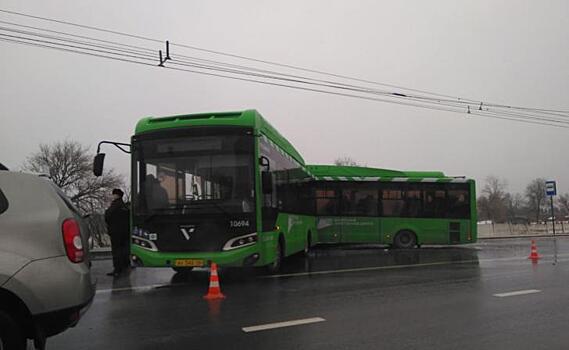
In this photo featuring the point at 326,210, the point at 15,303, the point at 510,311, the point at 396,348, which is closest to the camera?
the point at 15,303

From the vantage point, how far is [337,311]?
7.22 meters

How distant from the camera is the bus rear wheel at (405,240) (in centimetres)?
2034

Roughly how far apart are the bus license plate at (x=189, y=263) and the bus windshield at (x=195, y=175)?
3.05ft

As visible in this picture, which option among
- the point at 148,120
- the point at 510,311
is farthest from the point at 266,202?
the point at 510,311

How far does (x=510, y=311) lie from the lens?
7.13 metres

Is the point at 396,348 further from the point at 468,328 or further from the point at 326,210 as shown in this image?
the point at 326,210

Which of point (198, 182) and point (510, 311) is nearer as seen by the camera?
point (510, 311)

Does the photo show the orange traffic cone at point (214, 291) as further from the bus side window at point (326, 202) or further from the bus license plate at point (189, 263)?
the bus side window at point (326, 202)

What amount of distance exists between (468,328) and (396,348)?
137 cm

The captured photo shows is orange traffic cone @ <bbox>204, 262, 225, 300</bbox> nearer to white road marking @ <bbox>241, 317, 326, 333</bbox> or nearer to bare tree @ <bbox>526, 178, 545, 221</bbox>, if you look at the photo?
white road marking @ <bbox>241, 317, 326, 333</bbox>

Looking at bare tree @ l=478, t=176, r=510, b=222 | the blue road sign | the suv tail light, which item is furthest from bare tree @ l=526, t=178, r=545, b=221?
the suv tail light

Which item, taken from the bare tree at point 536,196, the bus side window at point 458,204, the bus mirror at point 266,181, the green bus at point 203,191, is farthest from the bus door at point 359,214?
the bare tree at point 536,196

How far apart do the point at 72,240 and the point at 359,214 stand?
16.8 metres

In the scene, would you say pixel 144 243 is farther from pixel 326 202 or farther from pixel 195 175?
pixel 326 202
